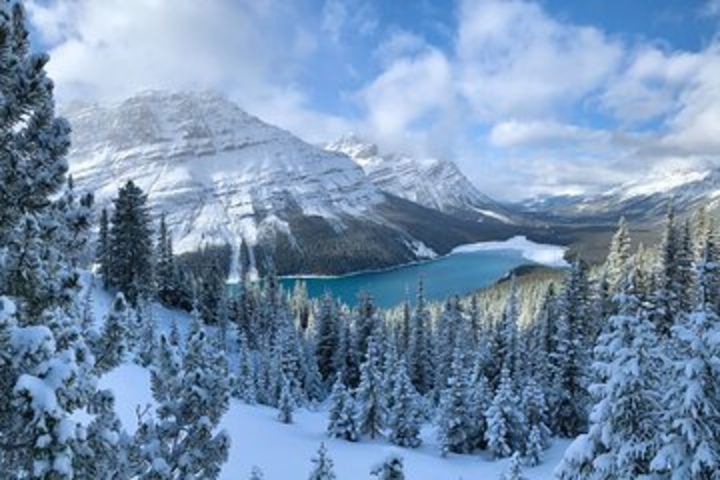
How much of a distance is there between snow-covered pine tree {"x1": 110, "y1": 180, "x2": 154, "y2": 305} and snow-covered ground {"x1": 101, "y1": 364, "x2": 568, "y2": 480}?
23.7m

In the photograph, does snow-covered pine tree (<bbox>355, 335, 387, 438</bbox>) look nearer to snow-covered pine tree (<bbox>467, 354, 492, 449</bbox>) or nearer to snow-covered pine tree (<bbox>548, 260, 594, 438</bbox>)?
snow-covered pine tree (<bbox>467, 354, 492, 449</bbox>)

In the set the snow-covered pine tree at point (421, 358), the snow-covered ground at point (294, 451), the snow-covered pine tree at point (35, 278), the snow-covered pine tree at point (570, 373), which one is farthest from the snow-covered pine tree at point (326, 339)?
the snow-covered pine tree at point (35, 278)

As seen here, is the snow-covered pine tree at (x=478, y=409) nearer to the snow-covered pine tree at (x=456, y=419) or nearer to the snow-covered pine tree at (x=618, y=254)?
the snow-covered pine tree at (x=456, y=419)

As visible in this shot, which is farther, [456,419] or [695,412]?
[456,419]

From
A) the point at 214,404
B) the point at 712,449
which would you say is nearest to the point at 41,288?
the point at 214,404

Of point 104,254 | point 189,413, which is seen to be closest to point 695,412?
point 189,413

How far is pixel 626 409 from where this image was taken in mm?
11000

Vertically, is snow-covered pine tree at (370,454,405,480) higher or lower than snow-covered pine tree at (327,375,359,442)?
higher

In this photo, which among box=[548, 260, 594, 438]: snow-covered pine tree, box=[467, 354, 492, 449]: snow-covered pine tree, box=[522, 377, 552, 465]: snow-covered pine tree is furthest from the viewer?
box=[548, 260, 594, 438]: snow-covered pine tree

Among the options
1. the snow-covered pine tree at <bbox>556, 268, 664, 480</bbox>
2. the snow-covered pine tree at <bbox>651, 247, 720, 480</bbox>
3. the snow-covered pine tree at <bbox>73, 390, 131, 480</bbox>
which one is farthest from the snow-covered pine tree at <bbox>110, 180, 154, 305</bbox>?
the snow-covered pine tree at <bbox>651, 247, 720, 480</bbox>

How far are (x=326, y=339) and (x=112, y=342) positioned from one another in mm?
63518

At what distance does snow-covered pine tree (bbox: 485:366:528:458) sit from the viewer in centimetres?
3828

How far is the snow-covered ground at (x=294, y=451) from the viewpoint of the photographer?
26250mm

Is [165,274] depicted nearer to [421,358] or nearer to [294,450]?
[421,358]
